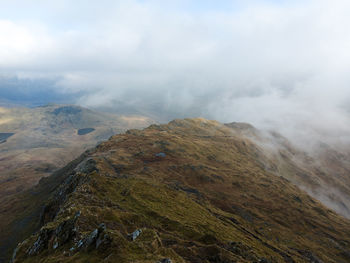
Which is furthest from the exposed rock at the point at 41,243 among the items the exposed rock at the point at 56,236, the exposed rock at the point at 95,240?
the exposed rock at the point at 95,240

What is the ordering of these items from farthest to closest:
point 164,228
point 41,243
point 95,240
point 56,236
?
point 164,228 < point 41,243 < point 56,236 < point 95,240

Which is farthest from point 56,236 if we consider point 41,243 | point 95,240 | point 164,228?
point 164,228

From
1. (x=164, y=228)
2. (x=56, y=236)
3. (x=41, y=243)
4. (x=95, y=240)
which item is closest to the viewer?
(x=95, y=240)

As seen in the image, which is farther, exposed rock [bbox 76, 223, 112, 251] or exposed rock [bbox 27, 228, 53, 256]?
exposed rock [bbox 27, 228, 53, 256]

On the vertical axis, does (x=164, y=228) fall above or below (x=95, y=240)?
below

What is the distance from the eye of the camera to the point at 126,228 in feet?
225

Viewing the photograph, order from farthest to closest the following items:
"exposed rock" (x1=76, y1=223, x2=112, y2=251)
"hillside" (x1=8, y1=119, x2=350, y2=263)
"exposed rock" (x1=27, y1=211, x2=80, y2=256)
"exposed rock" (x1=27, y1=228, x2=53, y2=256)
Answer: "exposed rock" (x1=27, y1=228, x2=53, y2=256)
"exposed rock" (x1=27, y1=211, x2=80, y2=256)
"hillside" (x1=8, y1=119, x2=350, y2=263)
"exposed rock" (x1=76, y1=223, x2=112, y2=251)

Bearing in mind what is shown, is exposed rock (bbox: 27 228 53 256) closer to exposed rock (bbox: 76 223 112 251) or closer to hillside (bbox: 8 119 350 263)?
hillside (bbox: 8 119 350 263)

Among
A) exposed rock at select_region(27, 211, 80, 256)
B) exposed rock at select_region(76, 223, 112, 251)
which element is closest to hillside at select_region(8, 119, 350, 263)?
exposed rock at select_region(27, 211, 80, 256)

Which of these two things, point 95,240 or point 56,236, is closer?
point 95,240

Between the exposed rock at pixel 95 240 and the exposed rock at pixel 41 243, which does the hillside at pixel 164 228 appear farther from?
the exposed rock at pixel 95 240

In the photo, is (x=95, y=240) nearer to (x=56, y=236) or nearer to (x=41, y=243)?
(x=56, y=236)

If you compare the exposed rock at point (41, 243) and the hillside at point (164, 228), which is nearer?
the hillside at point (164, 228)

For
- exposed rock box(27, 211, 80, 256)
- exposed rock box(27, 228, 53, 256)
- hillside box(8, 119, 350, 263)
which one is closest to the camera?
hillside box(8, 119, 350, 263)
